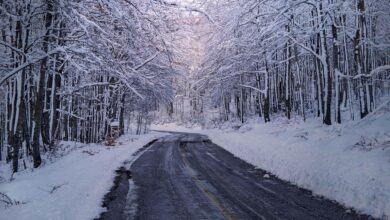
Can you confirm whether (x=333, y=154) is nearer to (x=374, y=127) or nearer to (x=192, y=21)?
(x=374, y=127)

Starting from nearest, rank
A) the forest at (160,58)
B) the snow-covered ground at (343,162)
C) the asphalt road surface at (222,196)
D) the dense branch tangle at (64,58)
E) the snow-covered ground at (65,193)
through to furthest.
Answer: the dense branch tangle at (64,58) < the snow-covered ground at (65,193) < the asphalt road surface at (222,196) < the forest at (160,58) < the snow-covered ground at (343,162)

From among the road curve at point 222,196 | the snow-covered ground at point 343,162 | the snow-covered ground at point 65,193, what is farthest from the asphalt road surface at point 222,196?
the snow-covered ground at point 65,193

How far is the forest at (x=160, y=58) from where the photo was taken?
8117 millimetres

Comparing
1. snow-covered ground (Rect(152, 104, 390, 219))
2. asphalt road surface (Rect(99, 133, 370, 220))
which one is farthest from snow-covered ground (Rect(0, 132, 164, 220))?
snow-covered ground (Rect(152, 104, 390, 219))

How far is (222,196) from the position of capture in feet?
31.6

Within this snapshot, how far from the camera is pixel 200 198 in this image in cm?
945

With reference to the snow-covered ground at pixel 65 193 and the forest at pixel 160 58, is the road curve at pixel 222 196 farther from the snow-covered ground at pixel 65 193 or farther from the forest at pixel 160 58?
the forest at pixel 160 58

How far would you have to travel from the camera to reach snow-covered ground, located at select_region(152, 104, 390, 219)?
27.2 feet

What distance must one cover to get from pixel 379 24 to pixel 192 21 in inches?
1509

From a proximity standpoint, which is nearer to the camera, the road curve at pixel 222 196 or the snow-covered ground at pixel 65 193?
the snow-covered ground at pixel 65 193

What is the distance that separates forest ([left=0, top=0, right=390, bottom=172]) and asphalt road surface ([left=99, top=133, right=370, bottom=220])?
266cm

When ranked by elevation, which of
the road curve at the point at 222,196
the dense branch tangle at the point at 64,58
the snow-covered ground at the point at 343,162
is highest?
the dense branch tangle at the point at 64,58

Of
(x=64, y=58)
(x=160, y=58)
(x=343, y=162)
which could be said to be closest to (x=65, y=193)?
(x=64, y=58)

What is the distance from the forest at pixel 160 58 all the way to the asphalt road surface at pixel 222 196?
8.74ft
